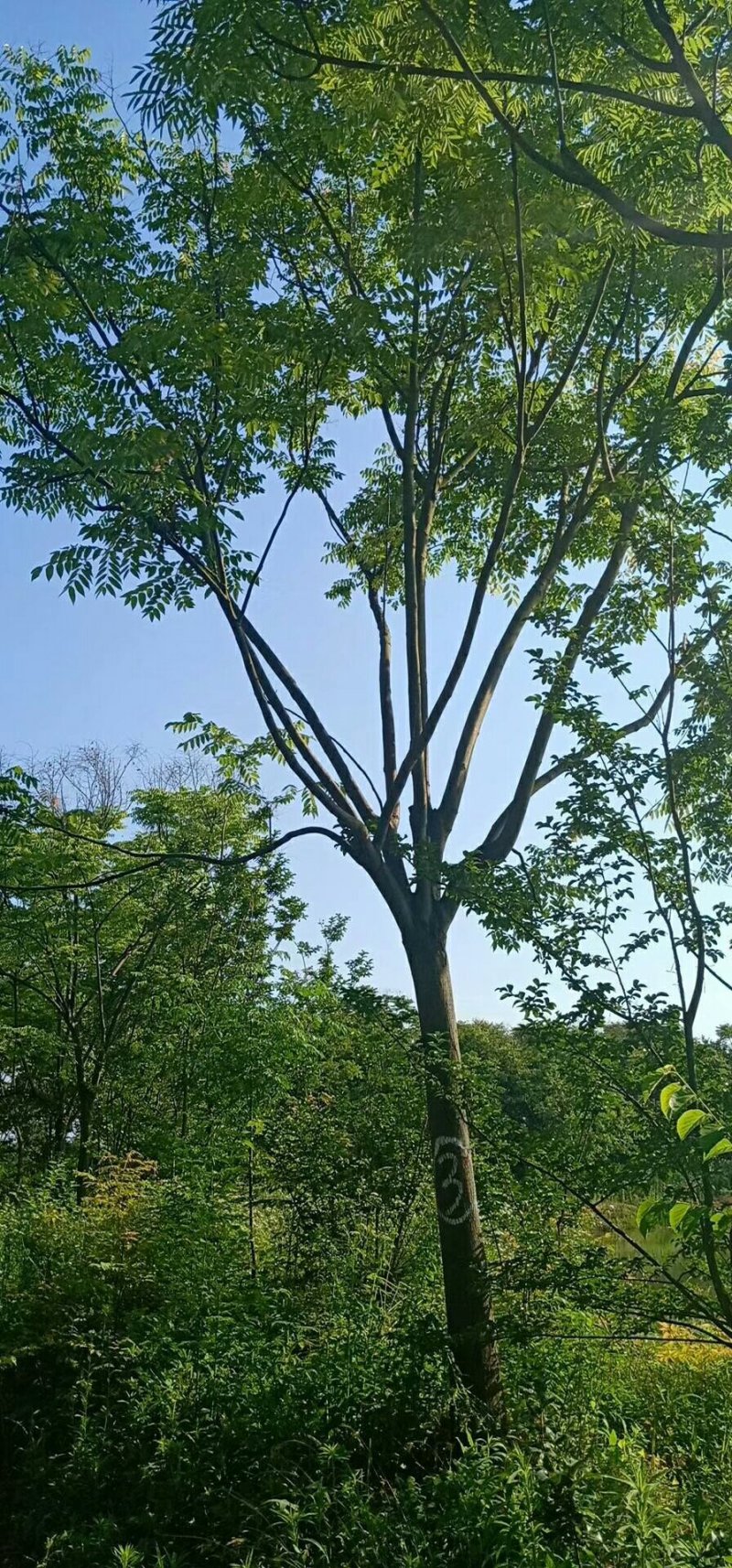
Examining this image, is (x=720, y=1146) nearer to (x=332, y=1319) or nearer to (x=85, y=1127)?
(x=332, y=1319)

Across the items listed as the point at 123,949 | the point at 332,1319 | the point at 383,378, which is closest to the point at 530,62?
the point at 383,378

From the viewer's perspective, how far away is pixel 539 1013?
A: 4.40m

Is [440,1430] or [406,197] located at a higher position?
[406,197]

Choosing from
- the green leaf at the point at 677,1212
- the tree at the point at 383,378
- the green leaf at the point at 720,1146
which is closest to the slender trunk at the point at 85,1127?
the tree at the point at 383,378

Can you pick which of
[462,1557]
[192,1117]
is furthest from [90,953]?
[462,1557]

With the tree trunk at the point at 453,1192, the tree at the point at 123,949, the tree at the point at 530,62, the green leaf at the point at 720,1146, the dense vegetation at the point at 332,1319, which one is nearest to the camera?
the green leaf at the point at 720,1146

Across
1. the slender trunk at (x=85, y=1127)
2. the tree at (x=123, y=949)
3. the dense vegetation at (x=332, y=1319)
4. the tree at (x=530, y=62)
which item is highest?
the tree at (x=530, y=62)

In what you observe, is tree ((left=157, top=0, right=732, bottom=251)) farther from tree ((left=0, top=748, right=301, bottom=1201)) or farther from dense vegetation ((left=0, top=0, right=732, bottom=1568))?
tree ((left=0, top=748, right=301, bottom=1201))

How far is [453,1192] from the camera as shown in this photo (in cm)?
507

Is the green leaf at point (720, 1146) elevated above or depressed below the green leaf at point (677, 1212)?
above

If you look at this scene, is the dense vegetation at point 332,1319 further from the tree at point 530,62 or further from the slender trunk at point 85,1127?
the tree at point 530,62

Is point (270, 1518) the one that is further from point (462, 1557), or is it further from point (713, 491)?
point (713, 491)

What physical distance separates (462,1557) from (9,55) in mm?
8031

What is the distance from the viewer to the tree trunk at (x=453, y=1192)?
15.6 feet
